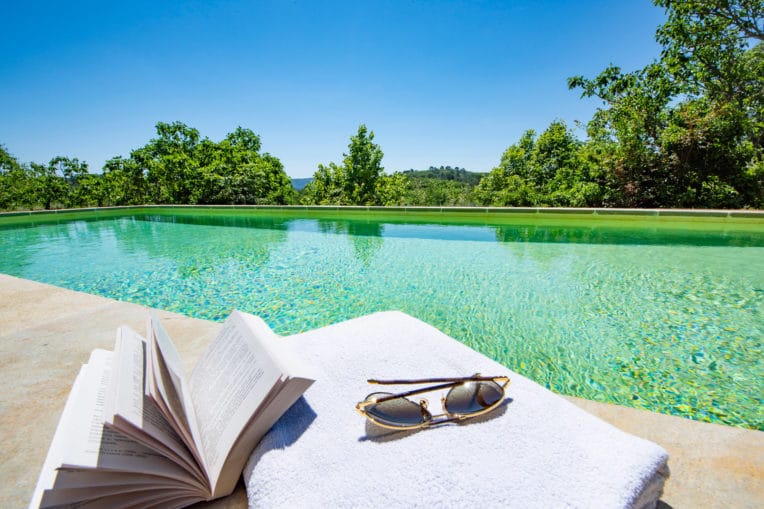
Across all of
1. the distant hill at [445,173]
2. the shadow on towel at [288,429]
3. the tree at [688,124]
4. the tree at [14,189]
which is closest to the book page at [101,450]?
the shadow on towel at [288,429]

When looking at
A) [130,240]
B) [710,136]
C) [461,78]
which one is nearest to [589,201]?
[710,136]

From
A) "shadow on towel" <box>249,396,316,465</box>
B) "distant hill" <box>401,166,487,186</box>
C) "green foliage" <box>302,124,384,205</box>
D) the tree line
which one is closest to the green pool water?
"shadow on towel" <box>249,396,316,465</box>

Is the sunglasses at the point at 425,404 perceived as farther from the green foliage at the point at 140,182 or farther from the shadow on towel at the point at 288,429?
the green foliage at the point at 140,182

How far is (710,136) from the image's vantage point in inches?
331

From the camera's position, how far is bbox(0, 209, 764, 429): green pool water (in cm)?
191

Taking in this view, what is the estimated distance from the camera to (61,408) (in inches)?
40.7

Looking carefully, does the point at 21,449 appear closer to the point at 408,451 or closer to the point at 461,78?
the point at 408,451

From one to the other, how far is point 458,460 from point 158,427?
1.92 ft

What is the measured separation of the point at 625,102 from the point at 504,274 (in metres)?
9.63

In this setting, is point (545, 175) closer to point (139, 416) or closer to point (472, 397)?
point (472, 397)

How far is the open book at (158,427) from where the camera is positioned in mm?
545

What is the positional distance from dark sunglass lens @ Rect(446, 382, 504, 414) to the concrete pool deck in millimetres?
443

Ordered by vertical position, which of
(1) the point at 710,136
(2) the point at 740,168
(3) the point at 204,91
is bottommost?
(2) the point at 740,168

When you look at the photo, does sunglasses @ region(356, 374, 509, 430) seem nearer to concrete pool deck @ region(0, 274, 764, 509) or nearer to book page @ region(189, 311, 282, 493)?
book page @ region(189, 311, 282, 493)
